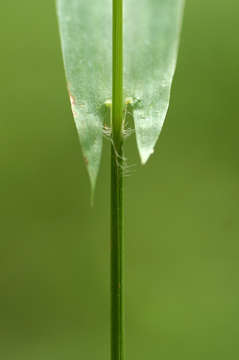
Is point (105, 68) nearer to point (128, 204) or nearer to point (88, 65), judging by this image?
point (88, 65)

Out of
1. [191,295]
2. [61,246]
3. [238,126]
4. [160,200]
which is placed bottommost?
[191,295]

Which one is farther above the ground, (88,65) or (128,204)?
(88,65)

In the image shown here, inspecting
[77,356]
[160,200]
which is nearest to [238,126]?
[160,200]

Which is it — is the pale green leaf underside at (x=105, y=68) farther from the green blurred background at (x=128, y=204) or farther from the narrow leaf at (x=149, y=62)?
the green blurred background at (x=128, y=204)

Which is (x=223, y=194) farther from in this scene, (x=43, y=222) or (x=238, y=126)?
(x=43, y=222)

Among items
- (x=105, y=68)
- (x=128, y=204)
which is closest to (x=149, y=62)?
(x=105, y=68)

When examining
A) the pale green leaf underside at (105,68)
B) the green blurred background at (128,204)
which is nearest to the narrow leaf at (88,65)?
the pale green leaf underside at (105,68)
